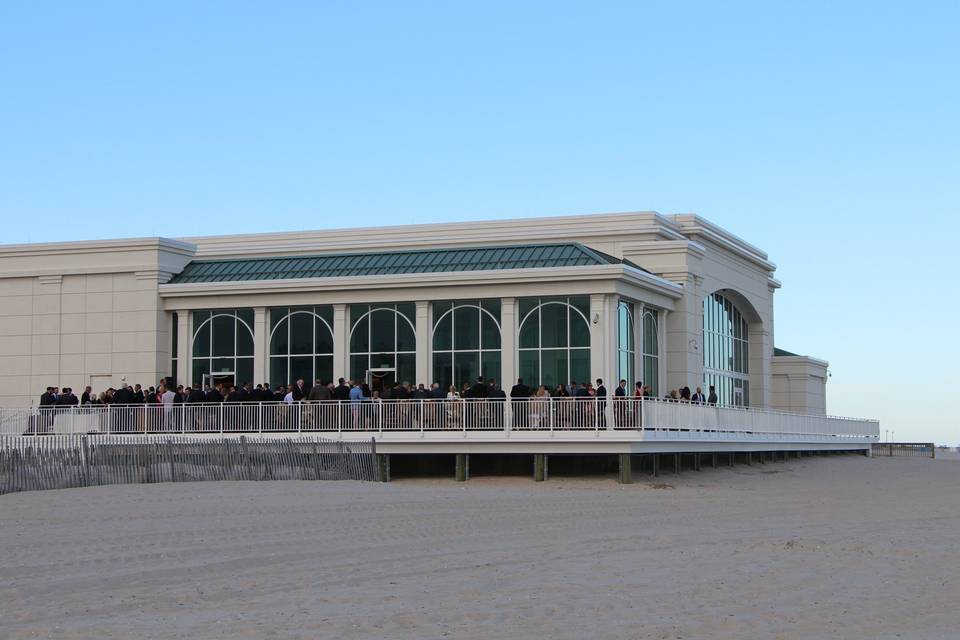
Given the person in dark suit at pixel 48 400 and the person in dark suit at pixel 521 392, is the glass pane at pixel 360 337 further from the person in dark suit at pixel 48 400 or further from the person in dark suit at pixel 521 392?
the person in dark suit at pixel 521 392

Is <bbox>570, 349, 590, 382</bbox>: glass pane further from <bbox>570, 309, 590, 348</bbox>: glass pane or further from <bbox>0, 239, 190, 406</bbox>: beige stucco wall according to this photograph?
<bbox>0, 239, 190, 406</bbox>: beige stucco wall

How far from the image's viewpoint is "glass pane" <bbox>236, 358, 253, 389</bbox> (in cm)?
3962

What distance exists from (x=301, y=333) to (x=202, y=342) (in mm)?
2972

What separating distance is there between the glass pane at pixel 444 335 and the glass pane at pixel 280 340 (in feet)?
14.0

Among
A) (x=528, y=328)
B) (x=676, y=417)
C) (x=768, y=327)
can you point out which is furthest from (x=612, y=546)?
(x=768, y=327)

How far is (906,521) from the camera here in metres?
21.8

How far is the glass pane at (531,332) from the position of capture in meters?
37.1

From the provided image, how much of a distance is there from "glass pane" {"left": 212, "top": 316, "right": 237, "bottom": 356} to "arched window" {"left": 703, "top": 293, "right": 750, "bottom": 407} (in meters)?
14.5

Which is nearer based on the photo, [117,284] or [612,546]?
[612,546]

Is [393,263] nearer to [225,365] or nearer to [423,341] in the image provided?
[423,341]

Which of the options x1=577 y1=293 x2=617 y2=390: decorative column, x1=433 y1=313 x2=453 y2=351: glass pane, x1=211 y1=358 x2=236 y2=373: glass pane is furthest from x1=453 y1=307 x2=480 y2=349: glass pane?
x1=211 y1=358 x2=236 y2=373: glass pane

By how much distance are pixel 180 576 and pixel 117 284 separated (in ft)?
89.8

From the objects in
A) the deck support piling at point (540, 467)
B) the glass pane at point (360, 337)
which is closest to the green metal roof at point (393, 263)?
the glass pane at point (360, 337)

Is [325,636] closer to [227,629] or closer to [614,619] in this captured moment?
[227,629]
